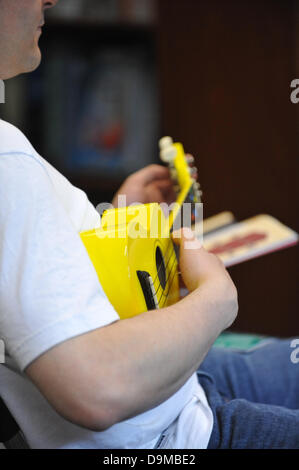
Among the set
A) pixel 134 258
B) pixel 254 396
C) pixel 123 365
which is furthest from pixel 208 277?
pixel 254 396

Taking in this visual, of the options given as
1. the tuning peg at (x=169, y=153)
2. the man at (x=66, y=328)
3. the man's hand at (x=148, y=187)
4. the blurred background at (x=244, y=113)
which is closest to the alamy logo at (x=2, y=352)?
the man at (x=66, y=328)

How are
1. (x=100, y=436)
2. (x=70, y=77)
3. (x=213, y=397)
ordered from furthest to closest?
(x=70, y=77)
(x=213, y=397)
(x=100, y=436)

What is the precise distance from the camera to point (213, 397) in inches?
32.3

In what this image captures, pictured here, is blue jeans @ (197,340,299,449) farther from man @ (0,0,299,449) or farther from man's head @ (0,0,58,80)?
man's head @ (0,0,58,80)

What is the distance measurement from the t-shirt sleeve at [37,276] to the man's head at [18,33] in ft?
0.55

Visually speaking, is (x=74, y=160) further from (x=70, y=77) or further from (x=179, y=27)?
(x=179, y=27)

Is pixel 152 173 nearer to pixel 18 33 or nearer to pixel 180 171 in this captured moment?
pixel 180 171

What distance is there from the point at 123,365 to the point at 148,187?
650 millimetres

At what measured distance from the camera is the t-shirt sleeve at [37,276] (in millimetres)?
544

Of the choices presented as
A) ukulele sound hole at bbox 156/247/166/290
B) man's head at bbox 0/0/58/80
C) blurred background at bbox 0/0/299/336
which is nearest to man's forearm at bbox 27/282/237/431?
ukulele sound hole at bbox 156/247/166/290

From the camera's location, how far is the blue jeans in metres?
0.76

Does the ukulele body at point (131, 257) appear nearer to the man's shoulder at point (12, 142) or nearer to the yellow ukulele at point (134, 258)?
the yellow ukulele at point (134, 258)
